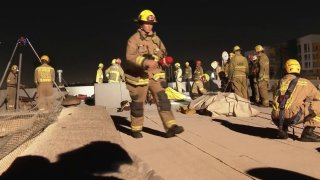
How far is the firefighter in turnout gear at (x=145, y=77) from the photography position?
6.36 meters

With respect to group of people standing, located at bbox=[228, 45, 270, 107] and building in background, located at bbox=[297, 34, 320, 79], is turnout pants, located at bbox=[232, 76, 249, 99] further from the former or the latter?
building in background, located at bbox=[297, 34, 320, 79]

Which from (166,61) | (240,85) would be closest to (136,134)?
(166,61)

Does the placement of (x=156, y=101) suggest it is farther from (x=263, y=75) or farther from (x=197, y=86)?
(x=197, y=86)

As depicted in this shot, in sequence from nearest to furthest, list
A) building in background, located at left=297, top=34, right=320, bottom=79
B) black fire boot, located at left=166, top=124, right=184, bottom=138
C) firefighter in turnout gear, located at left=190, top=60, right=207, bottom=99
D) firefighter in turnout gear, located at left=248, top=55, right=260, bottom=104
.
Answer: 1. black fire boot, located at left=166, top=124, right=184, bottom=138
2. firefighter in turnout gear, located at left=248, top=55, right=260, bottom=104
3. firefighter in turnout gear, located at left=190, top=60, right=207, bottom=99
4. building in background, located at left=297, top=34, right=320, bottom=79

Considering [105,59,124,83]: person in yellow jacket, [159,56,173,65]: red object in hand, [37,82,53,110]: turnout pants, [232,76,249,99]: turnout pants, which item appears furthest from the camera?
[105,59,124,83]: person in yellow jacket

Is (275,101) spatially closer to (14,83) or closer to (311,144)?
A: (311,144)

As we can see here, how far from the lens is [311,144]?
5.67 m

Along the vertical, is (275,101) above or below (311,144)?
above

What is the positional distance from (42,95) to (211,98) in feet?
16.8

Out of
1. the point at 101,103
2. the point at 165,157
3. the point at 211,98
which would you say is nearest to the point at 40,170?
the point at 165,157

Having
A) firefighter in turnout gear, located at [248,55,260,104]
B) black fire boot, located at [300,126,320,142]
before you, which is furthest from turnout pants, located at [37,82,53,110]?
black fire boot, located at [300,126,320,142]

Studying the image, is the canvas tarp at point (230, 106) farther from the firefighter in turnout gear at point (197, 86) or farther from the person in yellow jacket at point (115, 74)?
the firefighter in turnout gear at point (197, 86)

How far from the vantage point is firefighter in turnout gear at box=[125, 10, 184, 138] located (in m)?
6.36

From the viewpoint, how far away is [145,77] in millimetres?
6434
